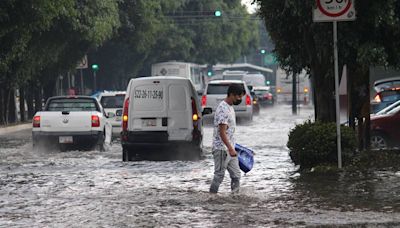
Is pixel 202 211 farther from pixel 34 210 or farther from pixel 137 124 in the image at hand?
pixel 137 124

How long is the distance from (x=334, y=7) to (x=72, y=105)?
435 inches

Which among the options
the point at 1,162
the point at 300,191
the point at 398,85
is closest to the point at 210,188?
the point at 300,191

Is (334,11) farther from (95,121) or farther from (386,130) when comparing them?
(95,121)

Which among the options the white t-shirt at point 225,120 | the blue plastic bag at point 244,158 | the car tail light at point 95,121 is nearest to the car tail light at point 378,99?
the car tail light at point 95,121

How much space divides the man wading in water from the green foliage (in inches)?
98.4

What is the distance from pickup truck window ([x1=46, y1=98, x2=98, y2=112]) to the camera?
75.3 feet

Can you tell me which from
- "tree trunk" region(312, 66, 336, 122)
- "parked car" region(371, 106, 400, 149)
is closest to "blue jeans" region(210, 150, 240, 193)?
"tree trunk" region(312, 66, 336, 122)

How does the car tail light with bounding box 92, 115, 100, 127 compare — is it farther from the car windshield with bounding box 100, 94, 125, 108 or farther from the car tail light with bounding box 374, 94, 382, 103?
the car tail light with bounding box 374, 94, 382, 103

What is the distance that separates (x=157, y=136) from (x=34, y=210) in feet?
23.7

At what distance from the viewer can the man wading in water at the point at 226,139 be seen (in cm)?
1185

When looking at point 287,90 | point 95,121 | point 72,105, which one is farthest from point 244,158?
point 287,90

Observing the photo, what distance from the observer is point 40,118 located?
21.8 metres

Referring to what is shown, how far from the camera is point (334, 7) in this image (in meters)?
13.6

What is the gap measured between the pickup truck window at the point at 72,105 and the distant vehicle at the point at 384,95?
7876mm
